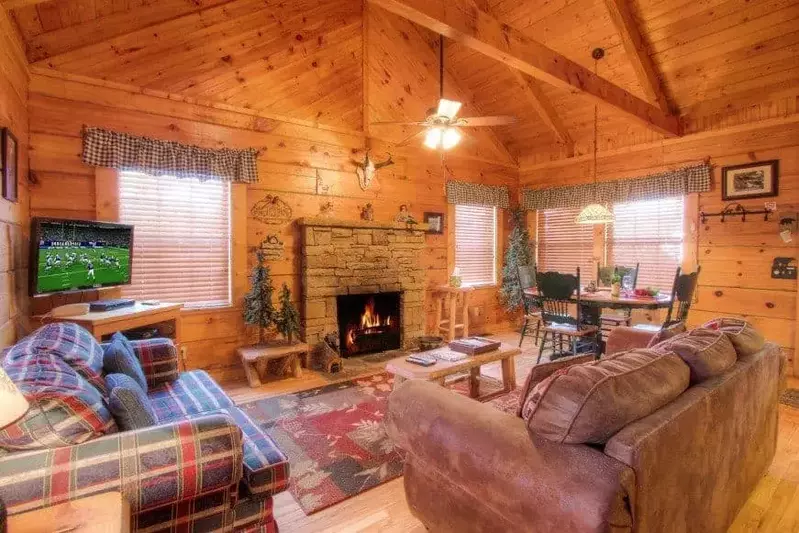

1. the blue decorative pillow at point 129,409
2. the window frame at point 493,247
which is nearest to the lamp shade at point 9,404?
the blue decorative pillow at point 129,409

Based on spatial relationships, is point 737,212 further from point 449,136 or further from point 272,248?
point 272,248

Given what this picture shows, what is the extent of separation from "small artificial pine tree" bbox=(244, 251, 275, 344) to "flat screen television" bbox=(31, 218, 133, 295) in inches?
40.1

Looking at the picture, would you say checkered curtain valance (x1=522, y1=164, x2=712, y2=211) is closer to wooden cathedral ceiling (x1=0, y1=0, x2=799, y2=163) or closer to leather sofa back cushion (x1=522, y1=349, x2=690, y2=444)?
wooden cathedral ceiling (x1=0, y1=0, x2=799, y2=163)

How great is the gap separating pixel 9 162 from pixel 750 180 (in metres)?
6.42

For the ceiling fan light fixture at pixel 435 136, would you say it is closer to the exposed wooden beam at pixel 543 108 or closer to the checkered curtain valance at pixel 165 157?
the checkered curtain valance at pixel 165 157

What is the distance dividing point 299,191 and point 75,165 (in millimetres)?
1916

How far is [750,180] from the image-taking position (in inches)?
179

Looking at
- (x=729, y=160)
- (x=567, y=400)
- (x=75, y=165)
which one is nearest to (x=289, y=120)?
(x=75, y=165)

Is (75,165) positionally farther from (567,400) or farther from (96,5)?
(567,400)

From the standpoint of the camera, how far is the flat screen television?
9.18 feet

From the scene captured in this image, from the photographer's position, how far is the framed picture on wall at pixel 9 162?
2490mm

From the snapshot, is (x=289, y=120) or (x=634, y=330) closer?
(x=634, y=330)

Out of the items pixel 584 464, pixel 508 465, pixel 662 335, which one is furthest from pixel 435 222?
pixel 584 464

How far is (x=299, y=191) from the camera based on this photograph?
4586mm
